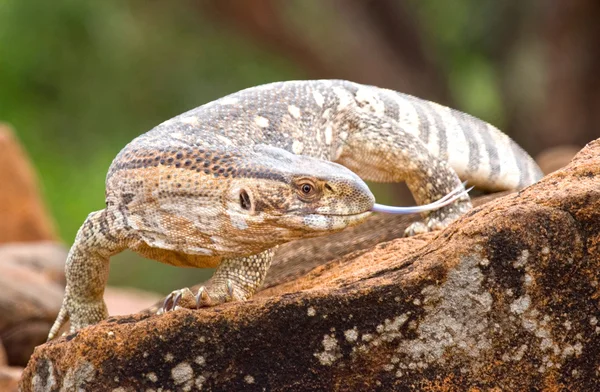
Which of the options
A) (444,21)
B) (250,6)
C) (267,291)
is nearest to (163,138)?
(267,291)

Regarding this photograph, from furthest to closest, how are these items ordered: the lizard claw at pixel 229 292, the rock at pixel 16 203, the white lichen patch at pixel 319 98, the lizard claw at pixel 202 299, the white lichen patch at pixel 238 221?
the rock at pixel 16 203
the white lichen patch at pixel 319 98
the lizard claw at pixel 229 292
the white lichen patch at pixel 238 221
the lizard claw at pixel 202 299

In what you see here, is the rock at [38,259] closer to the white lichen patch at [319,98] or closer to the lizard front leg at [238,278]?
the white lichen patch at [319,98]

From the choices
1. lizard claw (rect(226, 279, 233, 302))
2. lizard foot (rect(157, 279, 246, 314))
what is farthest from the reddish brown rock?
lizard foot (rect(157, 279, 246, 314))

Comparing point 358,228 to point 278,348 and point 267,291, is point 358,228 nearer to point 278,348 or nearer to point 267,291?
point 267,291

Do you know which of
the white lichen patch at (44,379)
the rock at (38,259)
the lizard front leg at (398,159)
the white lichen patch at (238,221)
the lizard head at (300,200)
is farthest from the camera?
the rock at (38,259)

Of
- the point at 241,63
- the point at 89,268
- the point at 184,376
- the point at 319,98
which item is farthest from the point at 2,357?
the point at 241,63

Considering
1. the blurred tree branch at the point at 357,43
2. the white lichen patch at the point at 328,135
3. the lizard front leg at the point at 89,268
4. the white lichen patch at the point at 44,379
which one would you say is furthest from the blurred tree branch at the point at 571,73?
the white lichen patch at the point at 44,379

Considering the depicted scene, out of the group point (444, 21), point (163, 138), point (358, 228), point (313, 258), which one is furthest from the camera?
point (444, 21)
